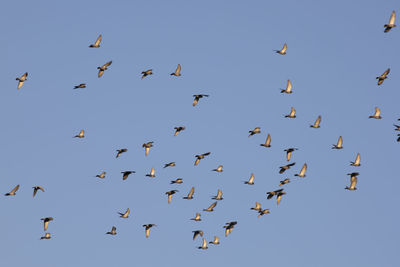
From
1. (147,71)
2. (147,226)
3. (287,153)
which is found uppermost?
(147,71)

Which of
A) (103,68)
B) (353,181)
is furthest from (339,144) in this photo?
(103,68)

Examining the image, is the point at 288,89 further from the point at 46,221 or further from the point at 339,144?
the point at 46,221

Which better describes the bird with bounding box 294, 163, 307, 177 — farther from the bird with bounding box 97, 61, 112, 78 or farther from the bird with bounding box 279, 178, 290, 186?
A: the bird with bounding box 97, 61, 112, 78

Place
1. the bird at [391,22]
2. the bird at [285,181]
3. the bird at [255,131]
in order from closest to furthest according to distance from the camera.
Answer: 1. the bird at [391,22]
2. the bird at [255,131]
3. the bird at [285,181]

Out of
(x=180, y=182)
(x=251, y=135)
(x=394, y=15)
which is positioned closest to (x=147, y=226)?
(x=180, y=182)

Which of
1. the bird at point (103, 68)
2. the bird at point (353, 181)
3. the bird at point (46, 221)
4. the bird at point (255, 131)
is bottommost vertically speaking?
the bird at point (46, 221)

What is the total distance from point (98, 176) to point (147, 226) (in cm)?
842

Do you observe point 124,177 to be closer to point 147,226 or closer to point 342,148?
point 147,226

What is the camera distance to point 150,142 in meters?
126

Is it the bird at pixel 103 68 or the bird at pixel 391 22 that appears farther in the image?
the bird at pixel 103 68

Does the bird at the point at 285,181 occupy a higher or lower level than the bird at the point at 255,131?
lower

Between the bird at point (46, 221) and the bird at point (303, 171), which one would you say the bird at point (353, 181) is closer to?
the bird at point (303, 171)

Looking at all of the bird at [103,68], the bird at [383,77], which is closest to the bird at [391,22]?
the bird at [383,77]

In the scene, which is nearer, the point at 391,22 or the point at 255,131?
the point at 391,22
